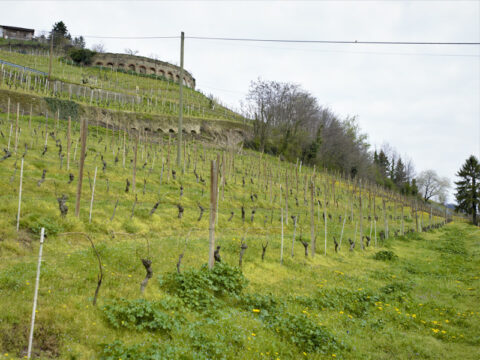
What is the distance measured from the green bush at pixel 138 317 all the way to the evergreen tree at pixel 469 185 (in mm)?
58866

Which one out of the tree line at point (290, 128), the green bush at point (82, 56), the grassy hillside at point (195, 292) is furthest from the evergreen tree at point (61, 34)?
the grassy hillside at point (195, 292)

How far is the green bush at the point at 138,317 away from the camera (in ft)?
19.4

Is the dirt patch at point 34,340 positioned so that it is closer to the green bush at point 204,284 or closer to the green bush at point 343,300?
the green bush at point 204,284

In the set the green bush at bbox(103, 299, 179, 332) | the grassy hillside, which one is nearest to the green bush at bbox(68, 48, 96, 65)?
the grassy hillside

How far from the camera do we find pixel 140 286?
7.52m

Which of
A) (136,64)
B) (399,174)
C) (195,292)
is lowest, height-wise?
(195,292)

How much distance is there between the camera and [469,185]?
54375mm

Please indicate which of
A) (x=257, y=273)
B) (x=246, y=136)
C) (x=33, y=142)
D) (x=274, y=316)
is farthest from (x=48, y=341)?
(x=246, y=136)

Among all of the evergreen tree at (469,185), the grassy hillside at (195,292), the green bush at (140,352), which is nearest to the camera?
the green bush at (140,352)

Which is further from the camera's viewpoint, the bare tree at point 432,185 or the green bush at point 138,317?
the bare tree at point 432,185

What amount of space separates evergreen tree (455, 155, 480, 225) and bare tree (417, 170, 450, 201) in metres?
36.2

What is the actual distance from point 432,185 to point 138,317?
334 feet

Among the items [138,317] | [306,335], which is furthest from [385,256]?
[138,317]

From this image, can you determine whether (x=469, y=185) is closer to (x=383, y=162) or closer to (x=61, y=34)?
(x=383, y=162)
